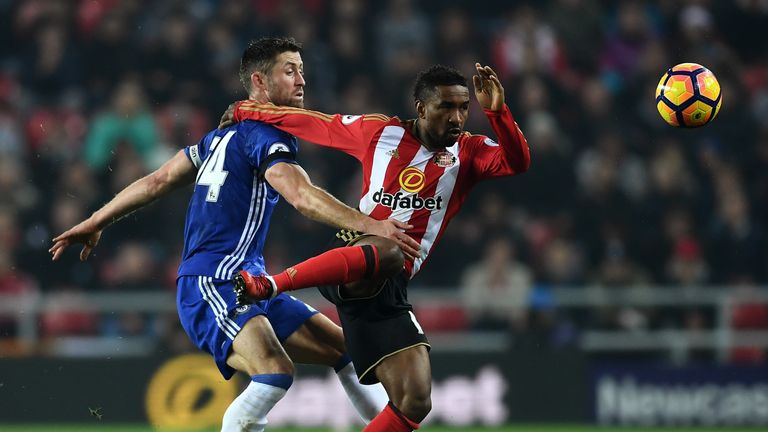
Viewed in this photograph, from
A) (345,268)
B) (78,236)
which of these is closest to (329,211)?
(345,268)

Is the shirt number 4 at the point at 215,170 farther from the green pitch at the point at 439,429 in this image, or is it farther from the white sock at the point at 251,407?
the green pitch at the point at 439,429

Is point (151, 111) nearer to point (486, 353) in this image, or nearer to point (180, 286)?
point (486, 353)

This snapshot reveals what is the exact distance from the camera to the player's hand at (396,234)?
6059 millimetres

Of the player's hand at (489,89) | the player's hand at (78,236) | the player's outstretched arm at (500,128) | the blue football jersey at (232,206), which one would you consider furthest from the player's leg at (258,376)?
the player's hand at (489,89)

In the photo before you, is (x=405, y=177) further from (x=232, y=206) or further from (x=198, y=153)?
(x=198, y=153)

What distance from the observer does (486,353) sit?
1142cm

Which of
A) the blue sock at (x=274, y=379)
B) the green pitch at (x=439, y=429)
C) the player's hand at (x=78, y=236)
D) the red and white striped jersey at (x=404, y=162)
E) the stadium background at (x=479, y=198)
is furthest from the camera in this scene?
the stadium background at (x=479, y=198)

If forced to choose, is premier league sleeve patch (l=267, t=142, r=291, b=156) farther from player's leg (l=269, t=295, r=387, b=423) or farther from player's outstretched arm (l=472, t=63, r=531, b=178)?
player's outstretched arm (l=472, t=63, r=531, b=178)

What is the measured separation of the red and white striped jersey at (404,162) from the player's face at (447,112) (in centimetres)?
14

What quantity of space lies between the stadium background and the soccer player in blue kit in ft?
15.4

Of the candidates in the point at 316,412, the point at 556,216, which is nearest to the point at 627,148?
the point at 556,216

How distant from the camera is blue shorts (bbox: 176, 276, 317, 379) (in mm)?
6234

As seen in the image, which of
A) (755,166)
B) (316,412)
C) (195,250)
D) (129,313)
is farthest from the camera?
(755,166)

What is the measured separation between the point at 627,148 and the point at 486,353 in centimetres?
299
